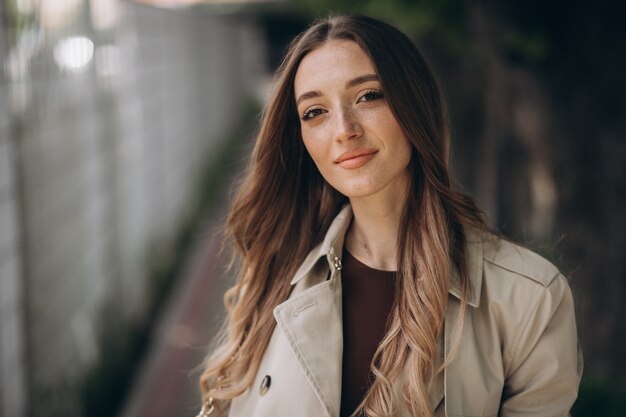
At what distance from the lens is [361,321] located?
6.48 ft

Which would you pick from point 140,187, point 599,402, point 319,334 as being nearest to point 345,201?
point 319,334

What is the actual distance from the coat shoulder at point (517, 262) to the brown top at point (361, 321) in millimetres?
265

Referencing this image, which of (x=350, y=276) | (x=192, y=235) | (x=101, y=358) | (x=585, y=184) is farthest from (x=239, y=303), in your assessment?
(x=192, y=235)

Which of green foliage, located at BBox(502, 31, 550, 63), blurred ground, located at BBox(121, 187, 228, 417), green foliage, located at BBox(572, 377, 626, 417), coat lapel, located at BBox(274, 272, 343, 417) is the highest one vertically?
green foliage, located at BBox(502, 31, 550, 63)

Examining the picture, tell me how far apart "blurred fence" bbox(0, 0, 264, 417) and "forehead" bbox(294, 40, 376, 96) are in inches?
83.0

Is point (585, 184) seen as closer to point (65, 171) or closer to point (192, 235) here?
point (65, 171)

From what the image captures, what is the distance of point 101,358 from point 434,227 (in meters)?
3.89

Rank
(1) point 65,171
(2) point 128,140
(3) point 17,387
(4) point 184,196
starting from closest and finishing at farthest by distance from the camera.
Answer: (3) point 17,387, (1) point 65,171, (2) point 128,140, (4) point 184,196

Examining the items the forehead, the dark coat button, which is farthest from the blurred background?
the dark coat button

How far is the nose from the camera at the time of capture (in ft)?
6.03

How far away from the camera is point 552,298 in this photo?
1.78 metres

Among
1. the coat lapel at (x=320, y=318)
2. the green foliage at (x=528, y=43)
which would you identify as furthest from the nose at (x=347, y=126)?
the green foliage at (x=528, y=43)

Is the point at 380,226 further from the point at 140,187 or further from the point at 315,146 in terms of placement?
the point at 140,187

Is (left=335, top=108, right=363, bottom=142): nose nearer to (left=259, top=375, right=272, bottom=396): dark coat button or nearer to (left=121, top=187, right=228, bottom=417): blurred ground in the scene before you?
(left=259, top=375, right=272, bottom=396): dark coat button
